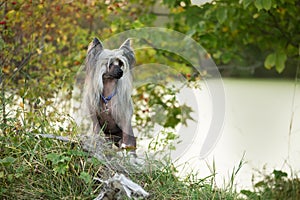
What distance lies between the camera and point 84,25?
5.10 m

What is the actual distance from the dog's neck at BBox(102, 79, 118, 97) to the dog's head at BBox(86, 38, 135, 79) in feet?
0.10

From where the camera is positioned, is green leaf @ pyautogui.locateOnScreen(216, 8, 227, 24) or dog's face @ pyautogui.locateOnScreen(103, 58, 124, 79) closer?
dog's face @ pyautogui.locateOnScreen(103, 58, 124, 79)

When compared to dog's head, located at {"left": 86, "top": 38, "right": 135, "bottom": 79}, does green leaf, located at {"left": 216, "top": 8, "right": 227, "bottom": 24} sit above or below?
above

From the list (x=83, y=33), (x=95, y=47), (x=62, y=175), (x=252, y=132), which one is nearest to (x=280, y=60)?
(x=83, y=33)

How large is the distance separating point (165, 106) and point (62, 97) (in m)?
0.90

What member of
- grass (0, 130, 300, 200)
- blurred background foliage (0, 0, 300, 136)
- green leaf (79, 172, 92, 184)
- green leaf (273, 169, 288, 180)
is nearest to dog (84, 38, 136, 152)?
grass (0, 130, 300, 200)

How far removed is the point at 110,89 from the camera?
2689mm

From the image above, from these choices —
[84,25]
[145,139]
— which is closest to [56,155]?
[145,139]

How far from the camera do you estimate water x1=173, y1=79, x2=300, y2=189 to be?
3.07 metres

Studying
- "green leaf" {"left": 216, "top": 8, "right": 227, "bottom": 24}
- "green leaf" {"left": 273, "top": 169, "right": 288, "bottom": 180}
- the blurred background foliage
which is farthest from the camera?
"green leaf" {"left": 216, "top": 8, "right": 227, "bottom": 24}

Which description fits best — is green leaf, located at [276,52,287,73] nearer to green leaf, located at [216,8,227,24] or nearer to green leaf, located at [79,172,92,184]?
green leaf, located at [216,8,227,24]

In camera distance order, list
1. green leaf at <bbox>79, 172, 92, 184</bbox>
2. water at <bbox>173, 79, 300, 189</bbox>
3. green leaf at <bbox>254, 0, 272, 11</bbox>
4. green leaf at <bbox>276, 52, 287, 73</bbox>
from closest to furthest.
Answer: green leaf at <bbox>79, 172, 92, 184</bbox>
water at <bbox>173, 79, 300, 189</bbox>
green leaf at <bbox>254, 0, 272, 11</bbox>
green leaf at <bbox>276, 52, 287, 73</bbox>

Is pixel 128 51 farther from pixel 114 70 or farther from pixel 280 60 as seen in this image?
pixel 280 60

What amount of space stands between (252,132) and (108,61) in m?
5.86
